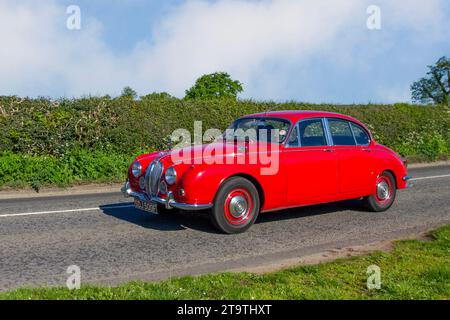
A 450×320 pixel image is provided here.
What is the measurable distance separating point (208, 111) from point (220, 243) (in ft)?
35.5

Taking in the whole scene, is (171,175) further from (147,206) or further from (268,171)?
(268,171)

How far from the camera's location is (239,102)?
18.0 metres

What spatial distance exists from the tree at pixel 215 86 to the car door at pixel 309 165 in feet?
157

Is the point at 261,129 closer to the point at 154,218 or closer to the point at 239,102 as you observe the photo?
the point at 154,218

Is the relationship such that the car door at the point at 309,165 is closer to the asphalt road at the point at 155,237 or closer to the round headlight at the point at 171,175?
the asphalt road at the point at 155,237

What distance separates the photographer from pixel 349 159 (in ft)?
26.1

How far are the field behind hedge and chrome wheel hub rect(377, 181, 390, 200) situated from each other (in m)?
7.13

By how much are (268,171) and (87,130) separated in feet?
28.9

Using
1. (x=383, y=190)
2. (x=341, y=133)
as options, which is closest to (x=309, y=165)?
(x=341, y=133)

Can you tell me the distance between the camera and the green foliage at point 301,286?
4.34 meters

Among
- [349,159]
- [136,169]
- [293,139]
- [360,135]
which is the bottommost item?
[136,169]

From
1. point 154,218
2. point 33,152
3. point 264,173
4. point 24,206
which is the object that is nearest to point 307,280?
point 264,173

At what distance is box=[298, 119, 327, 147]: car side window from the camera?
299 inches

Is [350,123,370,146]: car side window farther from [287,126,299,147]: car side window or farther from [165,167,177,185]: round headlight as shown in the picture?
[165,167,177,185]: round headlight
